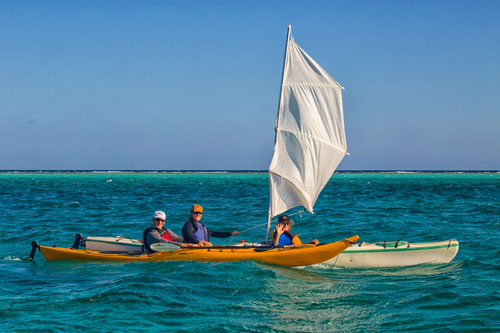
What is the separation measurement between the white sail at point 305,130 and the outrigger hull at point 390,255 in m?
1.90

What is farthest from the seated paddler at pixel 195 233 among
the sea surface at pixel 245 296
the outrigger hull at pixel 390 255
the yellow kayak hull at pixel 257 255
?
the outrigger hull at pixel 390 255

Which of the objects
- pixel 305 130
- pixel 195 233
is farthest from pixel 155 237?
pixel 305 130

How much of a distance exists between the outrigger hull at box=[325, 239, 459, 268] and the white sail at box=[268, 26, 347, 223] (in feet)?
6.24

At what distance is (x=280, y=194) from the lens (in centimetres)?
1703

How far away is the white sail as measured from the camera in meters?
16.5

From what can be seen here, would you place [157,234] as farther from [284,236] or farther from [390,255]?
[390,255]

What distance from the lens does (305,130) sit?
1664cm

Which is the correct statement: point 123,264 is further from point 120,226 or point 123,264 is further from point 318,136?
point 120,226

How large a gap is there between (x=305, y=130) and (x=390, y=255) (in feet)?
15.8

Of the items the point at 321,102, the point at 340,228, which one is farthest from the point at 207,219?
the point at 321,102

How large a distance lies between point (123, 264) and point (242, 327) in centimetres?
678

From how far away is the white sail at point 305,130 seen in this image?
16531 mm

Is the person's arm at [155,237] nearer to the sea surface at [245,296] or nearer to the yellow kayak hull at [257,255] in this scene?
the yellow kayak hull at [257,255]

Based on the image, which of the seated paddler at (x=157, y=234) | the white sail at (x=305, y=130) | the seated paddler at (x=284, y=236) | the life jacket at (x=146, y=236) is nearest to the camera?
the seated paddler at (x=157, y=234)
